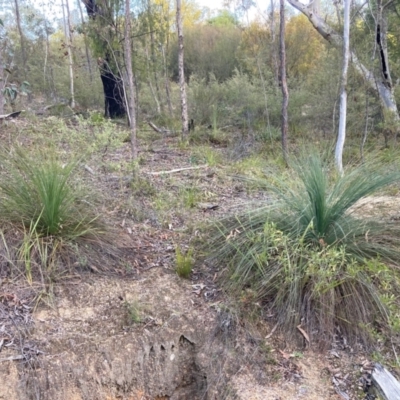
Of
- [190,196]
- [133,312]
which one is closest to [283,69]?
[190,196]

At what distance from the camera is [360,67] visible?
7090 mm

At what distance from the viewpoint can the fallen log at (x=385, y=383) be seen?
6.97 feet

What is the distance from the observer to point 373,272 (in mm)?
2625

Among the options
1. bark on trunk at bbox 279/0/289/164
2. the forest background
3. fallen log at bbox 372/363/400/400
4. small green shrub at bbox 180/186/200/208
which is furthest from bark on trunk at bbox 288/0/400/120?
fallen log at bbox 372/363/400/400

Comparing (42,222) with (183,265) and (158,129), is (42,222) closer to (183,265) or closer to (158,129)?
(183,265)

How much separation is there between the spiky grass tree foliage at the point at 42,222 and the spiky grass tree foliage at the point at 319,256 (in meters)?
0.98

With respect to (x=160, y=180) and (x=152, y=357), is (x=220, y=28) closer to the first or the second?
(x=160, y=180)

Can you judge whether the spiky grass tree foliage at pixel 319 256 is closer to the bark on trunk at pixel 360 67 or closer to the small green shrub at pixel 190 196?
the small green shrub at pixel 190 196

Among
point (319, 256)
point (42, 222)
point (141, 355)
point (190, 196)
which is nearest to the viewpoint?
point (141, 355)

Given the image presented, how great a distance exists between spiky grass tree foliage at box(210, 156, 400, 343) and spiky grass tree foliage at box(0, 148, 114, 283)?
38.6 inches

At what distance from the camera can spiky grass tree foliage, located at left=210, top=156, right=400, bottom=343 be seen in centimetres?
252

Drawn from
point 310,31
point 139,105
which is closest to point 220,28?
point 310,31

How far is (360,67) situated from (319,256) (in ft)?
18.4

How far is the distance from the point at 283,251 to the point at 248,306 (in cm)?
42
